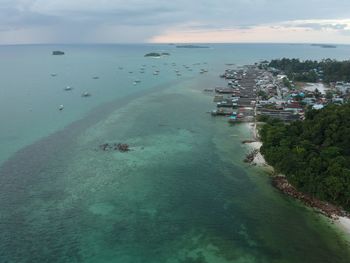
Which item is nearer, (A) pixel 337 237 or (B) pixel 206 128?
(A) pixel 337 237

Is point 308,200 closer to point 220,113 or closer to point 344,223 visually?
point 344,223

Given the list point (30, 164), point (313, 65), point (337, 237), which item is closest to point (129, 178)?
point (30, 164)

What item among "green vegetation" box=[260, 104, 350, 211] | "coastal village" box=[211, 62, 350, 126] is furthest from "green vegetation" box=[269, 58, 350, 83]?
"green vegetation" box=[260, 104, 350, 211]

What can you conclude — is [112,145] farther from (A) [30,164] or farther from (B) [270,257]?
(B) [270,257]

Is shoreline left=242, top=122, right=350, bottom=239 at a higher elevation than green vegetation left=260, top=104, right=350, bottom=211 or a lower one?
lower

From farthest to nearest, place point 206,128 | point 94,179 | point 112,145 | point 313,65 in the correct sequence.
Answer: point 313,65 < point 206,128 < point 112,145 < point 94,179

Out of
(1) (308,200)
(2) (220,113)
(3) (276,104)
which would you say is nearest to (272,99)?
(3) (276,104)

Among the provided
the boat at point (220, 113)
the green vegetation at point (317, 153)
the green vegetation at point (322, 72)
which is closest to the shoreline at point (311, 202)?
the green vegetation at point (317, 153)

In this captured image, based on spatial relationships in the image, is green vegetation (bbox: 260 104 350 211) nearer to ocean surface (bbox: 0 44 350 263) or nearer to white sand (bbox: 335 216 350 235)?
white sand (bbox: 335 216 350 235)

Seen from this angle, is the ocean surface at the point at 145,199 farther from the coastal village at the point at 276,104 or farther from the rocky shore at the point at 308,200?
the coastal village at the point at 276,104
